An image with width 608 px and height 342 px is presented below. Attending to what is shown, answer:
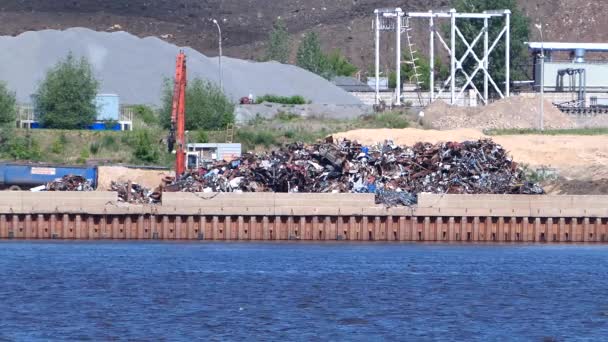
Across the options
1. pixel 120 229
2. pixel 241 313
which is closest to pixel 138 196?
pixel 120 229

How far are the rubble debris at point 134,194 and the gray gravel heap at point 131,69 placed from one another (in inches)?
1360

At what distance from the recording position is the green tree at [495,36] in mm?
130250

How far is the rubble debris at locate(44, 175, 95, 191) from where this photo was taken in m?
68.5

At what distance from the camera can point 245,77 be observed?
11450 cm

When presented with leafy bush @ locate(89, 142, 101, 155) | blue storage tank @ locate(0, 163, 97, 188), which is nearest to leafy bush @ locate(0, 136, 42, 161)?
leafy bush @ locate(89, 142, 101, 155)

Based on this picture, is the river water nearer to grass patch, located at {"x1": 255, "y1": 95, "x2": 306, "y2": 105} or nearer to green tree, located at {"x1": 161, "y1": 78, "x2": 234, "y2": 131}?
green tree, located at {"x1": 161, "y1": 78, "x2": 234, "y2": 131}

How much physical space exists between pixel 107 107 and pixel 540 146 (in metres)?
25.6

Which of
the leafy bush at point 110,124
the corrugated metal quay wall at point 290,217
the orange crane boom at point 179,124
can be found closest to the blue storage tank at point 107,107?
the leafy bush at point 110,124

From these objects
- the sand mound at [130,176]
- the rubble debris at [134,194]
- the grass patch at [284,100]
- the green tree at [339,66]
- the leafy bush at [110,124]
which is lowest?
the rubble debris at [134,194]

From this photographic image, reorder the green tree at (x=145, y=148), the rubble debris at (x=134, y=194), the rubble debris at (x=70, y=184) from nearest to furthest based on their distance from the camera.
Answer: the rubble debris at (x=134, y=194)
the rubble debris at (x=70, y=184)
the green tree at (x=145, y=148)

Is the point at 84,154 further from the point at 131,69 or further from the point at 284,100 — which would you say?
the point at 131,69

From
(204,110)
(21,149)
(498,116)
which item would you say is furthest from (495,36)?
(21,149)

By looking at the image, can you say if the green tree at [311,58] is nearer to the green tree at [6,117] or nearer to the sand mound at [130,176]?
the green tree at [6,117]

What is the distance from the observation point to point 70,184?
68938 millimetres
